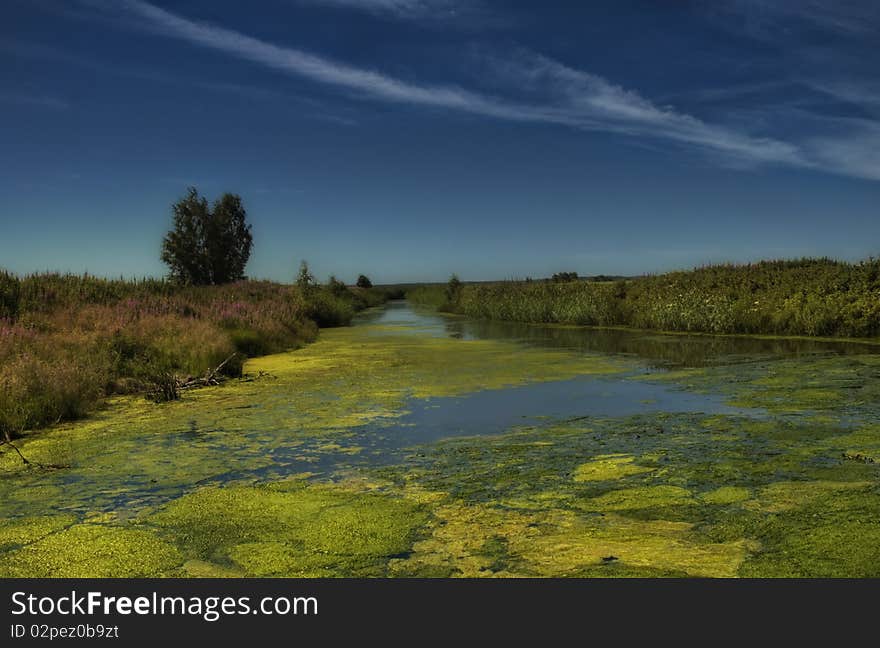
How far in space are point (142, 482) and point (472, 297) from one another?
1226 inches

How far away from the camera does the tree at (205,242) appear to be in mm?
39844

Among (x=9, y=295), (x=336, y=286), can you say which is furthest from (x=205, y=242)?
(x=9, y=295)

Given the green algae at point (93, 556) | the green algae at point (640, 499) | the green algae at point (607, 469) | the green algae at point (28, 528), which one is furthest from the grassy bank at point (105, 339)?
the green algae at point (640, 499)

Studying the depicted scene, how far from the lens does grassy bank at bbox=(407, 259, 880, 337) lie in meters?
16.1

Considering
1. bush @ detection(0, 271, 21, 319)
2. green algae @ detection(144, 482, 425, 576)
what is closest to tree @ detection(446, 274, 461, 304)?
bush @ detection(0, 271, 21, 319)

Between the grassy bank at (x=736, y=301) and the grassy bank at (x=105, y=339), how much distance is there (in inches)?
429

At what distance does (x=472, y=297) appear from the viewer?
35.8m

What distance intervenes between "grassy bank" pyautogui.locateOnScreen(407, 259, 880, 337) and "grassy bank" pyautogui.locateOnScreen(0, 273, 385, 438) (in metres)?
10.9

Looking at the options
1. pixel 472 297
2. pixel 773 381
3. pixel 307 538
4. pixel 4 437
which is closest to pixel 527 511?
pixel 307 538

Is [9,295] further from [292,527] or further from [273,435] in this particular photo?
[292,527]

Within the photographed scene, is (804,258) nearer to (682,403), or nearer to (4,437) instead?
(682,403)

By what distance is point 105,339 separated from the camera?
10.6 metres

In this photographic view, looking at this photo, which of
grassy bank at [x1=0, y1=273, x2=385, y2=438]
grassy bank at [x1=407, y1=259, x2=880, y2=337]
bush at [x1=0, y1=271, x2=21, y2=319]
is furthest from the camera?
grassy bank at [x1=407, y1=259, x2=880, y2=337]

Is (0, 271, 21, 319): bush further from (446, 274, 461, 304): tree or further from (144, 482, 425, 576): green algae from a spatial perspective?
(446, 274, 461, 304): tree
